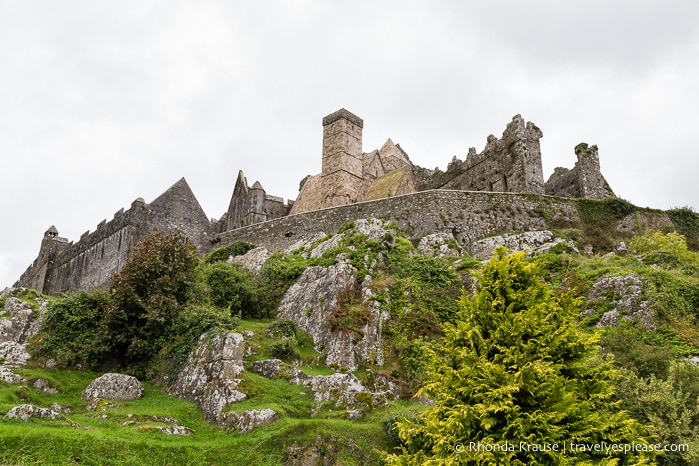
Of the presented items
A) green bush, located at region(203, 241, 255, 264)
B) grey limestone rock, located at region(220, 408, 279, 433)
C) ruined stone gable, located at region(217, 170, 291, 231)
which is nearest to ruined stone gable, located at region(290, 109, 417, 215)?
ruined stone gable, located at region(217, 170, 291, 231)

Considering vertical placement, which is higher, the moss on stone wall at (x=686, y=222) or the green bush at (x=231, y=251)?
the moss on stone wall at (x=686, y=222)

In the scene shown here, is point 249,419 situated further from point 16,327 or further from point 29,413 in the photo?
point 16,327

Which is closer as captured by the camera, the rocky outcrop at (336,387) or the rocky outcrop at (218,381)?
the rocky outcrop at (218,381)

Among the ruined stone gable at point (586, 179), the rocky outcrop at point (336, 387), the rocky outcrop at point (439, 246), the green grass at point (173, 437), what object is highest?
the ruined stone gable at point (586, 179)

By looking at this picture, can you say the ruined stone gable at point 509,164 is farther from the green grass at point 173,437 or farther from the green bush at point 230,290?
the green grass at point 173,437

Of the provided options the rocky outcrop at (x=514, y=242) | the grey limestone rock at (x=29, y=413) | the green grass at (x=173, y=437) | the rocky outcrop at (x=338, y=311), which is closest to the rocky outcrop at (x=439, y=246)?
the rocky outcrop at (x=514, y=242)

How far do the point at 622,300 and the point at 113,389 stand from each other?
60.6 feet

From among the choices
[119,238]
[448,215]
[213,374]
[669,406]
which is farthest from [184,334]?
[448,215]

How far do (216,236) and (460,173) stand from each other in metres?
18.2

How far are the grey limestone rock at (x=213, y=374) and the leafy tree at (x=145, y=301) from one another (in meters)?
2.49

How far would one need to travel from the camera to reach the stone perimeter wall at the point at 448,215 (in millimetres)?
34281

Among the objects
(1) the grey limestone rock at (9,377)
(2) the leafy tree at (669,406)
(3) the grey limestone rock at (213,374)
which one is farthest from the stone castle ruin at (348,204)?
(2) the leafy tree at (669,406)

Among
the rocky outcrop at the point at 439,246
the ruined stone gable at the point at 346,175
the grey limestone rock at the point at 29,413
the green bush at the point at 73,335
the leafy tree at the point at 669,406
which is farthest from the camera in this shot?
the ruined stone gable at the point at 346,175

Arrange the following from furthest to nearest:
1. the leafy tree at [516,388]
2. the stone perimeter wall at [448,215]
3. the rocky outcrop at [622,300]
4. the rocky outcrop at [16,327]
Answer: the stone perimeter wall at [448,215], the rocky outcrop at [16,327], the rocky outcrop at [622,300], the leafy tree at [516,388]
